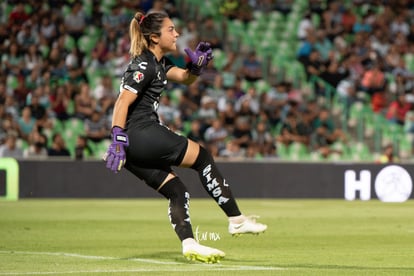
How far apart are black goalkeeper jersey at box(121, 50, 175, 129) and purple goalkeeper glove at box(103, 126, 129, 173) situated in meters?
0.25

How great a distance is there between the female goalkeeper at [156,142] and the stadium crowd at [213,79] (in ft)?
39.2

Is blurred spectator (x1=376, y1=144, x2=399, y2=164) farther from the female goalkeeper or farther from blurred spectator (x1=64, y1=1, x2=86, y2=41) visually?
the female goalkeeper

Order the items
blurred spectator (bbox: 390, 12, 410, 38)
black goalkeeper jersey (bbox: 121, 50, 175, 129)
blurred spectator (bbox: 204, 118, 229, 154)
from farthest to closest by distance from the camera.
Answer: blurred spectator (bbox: 390, 12, 410, 38) → blurred spectator (bbox: 204, 118, 229, 154) → black goalkeeper jersey (bbox: 121, 50, 175, 129)

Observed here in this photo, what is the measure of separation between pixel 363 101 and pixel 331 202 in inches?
173

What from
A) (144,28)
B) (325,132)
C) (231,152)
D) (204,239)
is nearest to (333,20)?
(325,132)

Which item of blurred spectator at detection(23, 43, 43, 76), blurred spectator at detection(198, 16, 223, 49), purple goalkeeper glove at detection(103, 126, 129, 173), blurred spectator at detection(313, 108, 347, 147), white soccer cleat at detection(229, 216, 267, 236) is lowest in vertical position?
blurred spectator at detection(313, 108, 347, 147)

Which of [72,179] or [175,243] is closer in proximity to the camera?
[175,243]

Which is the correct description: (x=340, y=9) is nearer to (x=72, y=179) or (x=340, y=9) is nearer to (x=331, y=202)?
(x=331, y=202)

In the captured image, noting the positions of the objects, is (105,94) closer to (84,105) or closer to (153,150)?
(84,105)

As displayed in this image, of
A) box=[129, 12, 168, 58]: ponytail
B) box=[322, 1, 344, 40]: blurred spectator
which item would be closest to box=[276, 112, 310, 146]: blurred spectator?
box=[322, 1, 344, 40]: blurred spectator

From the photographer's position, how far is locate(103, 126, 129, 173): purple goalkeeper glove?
8227 mm

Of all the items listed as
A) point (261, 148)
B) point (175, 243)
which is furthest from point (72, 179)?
point (175, 243)

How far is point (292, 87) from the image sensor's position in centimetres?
2388

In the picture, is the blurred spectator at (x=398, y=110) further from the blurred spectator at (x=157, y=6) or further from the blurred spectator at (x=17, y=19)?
the blurred spectator at (x=17, y=19)
